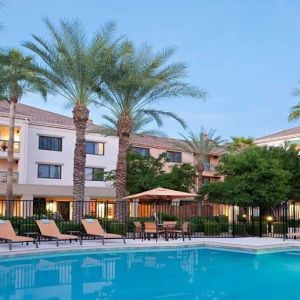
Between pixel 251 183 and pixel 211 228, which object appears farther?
pixel 251 183

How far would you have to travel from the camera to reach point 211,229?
24.0m

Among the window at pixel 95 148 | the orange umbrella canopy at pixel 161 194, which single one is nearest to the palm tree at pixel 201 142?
the window at pixel 95 148

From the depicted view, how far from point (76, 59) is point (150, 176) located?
11922 mm

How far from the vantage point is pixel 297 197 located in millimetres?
32062

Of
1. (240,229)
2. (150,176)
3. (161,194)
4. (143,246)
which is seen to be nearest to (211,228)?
(240,229)

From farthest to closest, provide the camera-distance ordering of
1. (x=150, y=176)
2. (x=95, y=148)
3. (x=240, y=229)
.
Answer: (x=95, y=148), (x=150, y=176), (x=240, y=229)

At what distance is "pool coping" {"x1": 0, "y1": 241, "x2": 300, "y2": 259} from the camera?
16359 millimetres

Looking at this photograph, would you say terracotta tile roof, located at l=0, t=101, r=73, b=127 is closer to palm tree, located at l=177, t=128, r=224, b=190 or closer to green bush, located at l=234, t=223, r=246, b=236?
palm tree, located at l=177, t=128, r=224, b=190

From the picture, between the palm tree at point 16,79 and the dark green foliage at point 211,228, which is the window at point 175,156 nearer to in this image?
the palm tree at point 16,79

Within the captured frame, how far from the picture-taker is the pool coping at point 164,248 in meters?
16.4

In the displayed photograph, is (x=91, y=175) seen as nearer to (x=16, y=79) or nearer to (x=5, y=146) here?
(x=5, y=146)

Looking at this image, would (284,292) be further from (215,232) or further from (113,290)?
(215,232)

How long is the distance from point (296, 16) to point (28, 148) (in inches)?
919

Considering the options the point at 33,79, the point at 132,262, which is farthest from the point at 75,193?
the point at 132,262
